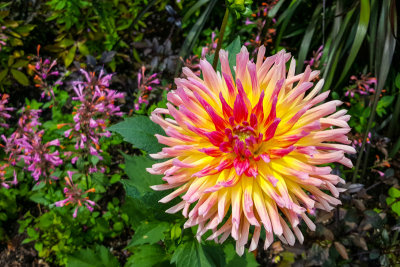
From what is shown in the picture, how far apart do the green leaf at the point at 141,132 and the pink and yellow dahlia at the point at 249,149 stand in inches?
5.7

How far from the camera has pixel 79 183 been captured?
6.07 ft

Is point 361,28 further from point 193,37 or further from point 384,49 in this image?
point 193,37

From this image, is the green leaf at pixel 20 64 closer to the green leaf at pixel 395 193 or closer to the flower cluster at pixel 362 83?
the flower cluster at pixel 362 83

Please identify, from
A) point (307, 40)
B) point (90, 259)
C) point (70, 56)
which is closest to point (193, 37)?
point (307, 40)

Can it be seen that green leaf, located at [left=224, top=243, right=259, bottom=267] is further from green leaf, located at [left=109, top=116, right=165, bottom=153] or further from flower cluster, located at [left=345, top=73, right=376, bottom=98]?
flower cluster, located at [left=345, top=73, right=376, bottom=98]

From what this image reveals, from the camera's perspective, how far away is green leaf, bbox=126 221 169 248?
1184 millimetres

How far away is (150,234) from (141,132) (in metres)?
0.43

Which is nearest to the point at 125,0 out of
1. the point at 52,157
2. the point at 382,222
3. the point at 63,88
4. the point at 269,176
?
the point at 63,88

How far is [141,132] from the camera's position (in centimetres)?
104

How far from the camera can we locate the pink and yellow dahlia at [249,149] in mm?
812

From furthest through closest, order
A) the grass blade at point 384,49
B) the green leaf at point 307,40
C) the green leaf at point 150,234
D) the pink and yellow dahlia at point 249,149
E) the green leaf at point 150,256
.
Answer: the green leaf at point 307,40, the grass blade at point 384,49, the green leaf at point 150,256, the green leaf at point 150,234, the pink and yellow dahlia at point 249,149

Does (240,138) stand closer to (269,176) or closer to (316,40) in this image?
(269,176)

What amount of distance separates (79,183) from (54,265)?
0.60 metres

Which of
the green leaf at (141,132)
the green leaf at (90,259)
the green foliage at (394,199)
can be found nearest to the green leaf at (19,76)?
the green leaf at (90,259)
